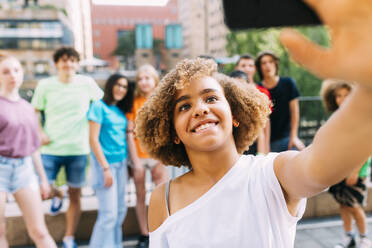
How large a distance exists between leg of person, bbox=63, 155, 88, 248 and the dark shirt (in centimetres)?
213

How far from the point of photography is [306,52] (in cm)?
53

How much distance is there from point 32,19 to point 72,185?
56751 mm

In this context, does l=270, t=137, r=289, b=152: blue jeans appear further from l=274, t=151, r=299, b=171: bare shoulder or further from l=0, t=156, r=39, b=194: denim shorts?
l=274, t=151, r=299, b=171: bare shoulder

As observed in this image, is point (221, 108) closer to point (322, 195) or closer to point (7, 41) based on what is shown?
point (322, 195)

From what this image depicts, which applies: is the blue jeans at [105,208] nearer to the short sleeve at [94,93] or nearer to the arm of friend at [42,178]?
the arm of friend at [42,178]

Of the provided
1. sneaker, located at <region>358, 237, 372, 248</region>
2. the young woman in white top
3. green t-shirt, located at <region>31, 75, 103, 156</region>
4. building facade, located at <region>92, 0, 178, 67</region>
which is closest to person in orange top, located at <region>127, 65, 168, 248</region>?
green t-shirt, located at <region>31, 75, 103, 156</region>

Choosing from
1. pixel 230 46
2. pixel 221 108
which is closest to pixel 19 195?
pixel 221 108

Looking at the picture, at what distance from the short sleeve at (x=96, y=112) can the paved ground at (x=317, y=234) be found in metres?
1.56

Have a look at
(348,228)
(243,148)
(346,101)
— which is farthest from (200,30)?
(346,101)

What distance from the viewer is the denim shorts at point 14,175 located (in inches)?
109

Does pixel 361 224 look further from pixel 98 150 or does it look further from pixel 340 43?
pixel 340 43

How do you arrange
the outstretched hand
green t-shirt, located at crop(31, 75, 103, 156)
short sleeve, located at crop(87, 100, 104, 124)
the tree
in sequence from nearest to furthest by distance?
the outstretched hand
short sleeve, located at crop(87, 100, 104, 124)
green t-shirt, located at crop(31, 75, 103, 156)
the tree

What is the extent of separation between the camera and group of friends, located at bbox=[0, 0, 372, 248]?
→ 748 mm

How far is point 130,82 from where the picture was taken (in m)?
3.79
